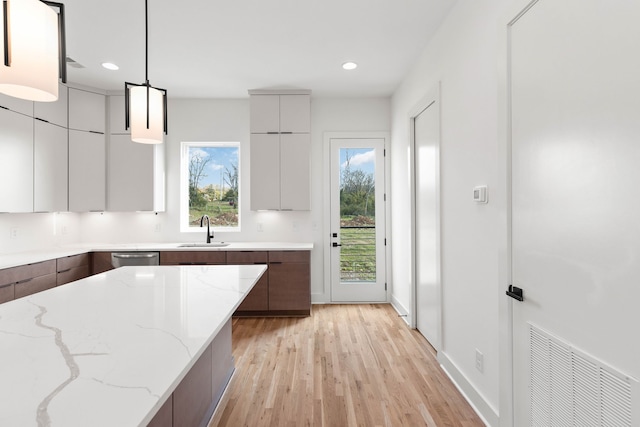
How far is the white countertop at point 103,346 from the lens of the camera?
2.24 feet

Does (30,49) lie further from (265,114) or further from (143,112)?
(265,114)

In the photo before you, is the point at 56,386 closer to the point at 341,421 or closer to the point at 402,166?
the point at 341,421

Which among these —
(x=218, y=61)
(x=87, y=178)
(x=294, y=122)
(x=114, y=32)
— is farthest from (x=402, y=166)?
(x=87, y=178)

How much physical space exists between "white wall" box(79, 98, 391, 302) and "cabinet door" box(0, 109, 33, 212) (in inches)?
48.3

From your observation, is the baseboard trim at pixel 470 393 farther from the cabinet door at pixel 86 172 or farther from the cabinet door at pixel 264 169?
the cabinet door at pixel 86 172

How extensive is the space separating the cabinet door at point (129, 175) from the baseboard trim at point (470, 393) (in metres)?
3.71

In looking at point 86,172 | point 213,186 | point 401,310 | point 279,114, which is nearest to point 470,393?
point 401,310

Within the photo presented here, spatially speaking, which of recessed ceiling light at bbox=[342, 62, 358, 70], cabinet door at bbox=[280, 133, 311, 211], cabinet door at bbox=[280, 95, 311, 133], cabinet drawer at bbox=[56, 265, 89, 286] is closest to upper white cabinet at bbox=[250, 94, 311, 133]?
cabinet door at bbox=[280, 95, 311, 133]

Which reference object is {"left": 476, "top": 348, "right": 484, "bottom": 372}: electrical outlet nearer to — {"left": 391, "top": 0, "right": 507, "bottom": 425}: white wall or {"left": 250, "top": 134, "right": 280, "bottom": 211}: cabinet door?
{"left": 391, "top": 0, "right": 507, "bottom": 425}: white wall

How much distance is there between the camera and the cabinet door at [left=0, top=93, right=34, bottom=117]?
3.04 m

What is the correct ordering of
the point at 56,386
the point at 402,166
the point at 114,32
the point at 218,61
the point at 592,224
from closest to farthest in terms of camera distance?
1. the point at 56,386
2. the point at 592,224
3. the point at 114,32
4. the point at 218,61
5. the point at 402,166

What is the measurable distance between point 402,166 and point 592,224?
8.97 ft

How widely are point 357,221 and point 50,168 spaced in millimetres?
3625

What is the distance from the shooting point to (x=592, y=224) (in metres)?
1.16
